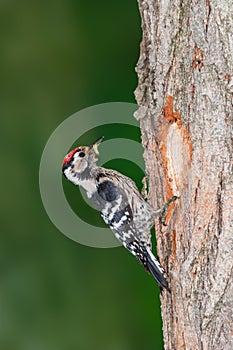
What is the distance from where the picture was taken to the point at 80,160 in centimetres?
322

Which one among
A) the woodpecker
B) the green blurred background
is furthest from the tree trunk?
the green blurred background

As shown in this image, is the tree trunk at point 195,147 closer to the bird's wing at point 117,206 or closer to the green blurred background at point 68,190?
the bird's wing at point 117,206

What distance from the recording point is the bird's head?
319 cm

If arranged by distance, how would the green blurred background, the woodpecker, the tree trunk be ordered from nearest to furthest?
the tree trunk, the woodpecker, the green blurred background

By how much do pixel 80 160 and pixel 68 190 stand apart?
163 centimetres

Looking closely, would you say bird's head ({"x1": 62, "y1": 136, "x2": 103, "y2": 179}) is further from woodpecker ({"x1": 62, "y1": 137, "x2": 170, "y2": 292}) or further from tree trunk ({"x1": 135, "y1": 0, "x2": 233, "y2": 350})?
tree trunk ({"x1": 135, "y1": 0, "x2": 233, "y2": 350})

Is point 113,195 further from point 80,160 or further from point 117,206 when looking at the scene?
point 80,160

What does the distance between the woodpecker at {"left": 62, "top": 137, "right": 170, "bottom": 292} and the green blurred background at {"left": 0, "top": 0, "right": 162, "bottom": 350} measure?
4.53 ft

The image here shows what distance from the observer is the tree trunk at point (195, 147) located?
235cm

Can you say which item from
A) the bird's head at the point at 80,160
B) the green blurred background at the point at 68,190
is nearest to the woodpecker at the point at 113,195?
the bird's head at the point at 80,160

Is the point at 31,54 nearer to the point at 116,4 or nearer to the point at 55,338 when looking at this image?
the point at 116,4

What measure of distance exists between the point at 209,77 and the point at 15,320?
3.20 metres

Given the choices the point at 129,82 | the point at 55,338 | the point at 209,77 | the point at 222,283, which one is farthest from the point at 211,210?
the point at 55,338

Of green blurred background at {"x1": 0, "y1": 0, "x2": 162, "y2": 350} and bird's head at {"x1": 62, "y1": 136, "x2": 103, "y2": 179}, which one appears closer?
bird's head at {"x1": 62, "y1": 136, "x2": 103, "y2": 179}
